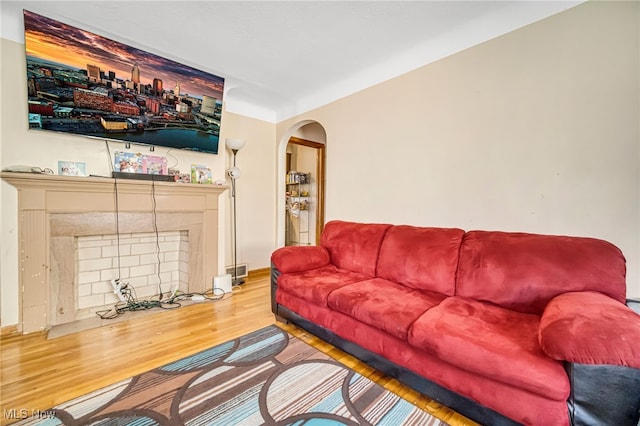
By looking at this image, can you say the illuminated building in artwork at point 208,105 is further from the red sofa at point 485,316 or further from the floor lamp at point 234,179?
the red sofa at point 485,316

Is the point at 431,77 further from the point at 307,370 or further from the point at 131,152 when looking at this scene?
the point at 131,152

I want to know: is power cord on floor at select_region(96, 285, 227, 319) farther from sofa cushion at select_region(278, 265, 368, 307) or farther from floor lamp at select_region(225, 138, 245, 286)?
sofa cushion at select_region(278, 265, 368, 307)

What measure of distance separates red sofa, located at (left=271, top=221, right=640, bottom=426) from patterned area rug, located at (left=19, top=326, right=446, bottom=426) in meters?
0.19

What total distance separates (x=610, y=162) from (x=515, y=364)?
1.40m

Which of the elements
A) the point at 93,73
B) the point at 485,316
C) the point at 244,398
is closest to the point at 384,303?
the point at 485,316

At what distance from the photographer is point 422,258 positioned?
6.25ft

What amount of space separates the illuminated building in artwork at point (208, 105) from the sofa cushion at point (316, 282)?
2037mm

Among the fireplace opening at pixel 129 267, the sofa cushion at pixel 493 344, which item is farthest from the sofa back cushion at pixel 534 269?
the fireplace opening at pixel 129 267

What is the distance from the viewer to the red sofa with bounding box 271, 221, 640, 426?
0.93 metres

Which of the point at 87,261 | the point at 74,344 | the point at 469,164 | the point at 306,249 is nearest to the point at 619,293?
the point at 469,164

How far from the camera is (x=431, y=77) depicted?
229cm

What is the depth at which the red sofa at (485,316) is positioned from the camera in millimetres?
926

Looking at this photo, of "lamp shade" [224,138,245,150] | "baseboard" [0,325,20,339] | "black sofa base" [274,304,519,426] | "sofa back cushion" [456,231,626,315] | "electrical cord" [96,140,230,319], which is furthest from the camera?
"lamp shade" [224,138,245,150]

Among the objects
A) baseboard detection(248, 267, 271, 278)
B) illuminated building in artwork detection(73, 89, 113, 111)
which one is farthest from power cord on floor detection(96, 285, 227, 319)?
illuminated building in artwork detection(73, 89, 113, 111)
